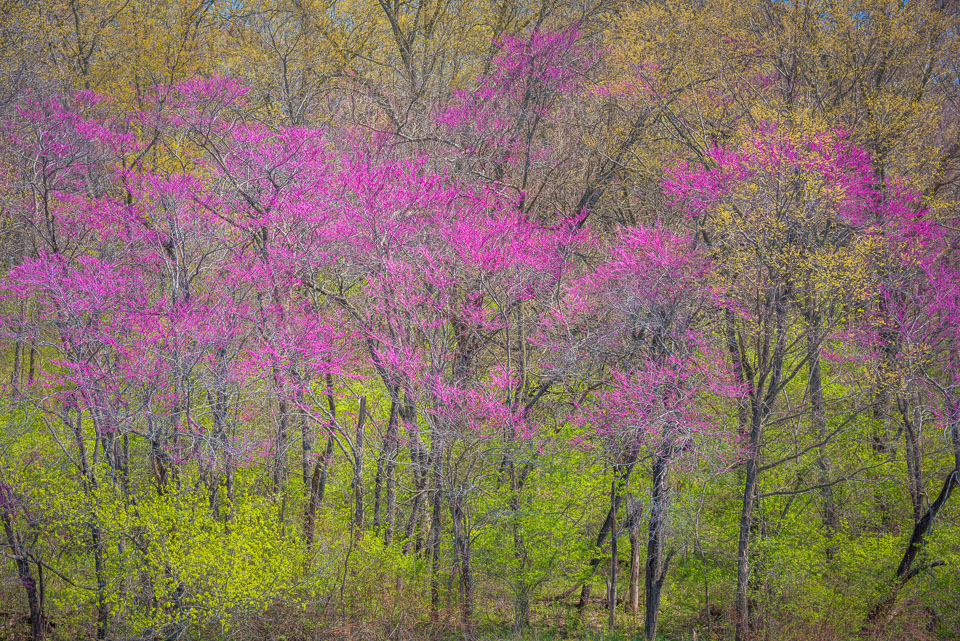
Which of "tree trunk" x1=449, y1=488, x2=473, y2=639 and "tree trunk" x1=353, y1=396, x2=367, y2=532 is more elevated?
"tree trunk" x1=353, y1=396, x2=367, y2=532

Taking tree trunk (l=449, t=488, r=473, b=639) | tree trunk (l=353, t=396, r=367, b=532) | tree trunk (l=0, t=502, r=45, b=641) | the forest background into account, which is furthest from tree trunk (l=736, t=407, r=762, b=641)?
tree trunk (l=0, t=502, r=45, b=641)

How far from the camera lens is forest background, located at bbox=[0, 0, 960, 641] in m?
12.8

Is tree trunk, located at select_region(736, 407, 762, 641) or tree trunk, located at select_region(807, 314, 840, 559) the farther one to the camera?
tree trunk, located at select_region(807, 314, 840, 559)

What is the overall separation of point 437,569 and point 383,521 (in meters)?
2.43

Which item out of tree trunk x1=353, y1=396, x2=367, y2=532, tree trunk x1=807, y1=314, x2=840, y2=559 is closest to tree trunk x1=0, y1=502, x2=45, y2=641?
tree trunk x1=353, y1=396, x2=367, y2=532

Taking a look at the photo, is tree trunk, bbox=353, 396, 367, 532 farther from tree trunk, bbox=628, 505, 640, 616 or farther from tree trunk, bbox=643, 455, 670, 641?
tree trunk, bbox=643, 455, 670, 641

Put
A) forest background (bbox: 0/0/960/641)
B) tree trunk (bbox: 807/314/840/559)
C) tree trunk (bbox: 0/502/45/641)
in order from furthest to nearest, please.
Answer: tree trunk (bbox: 807/314/840/559) → tree trunk (bbox: 0/502/45/641) → forest background (bbox: 0/0/960/641)

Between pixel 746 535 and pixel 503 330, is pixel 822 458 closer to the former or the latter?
pixel 746 535

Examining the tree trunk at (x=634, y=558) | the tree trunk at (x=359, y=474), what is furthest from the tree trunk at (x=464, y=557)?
the tree trunk at (x=634, y=558)

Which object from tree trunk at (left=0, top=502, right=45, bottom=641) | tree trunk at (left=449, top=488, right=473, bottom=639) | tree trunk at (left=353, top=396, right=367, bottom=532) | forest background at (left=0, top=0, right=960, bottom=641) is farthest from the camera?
tree trunk at (left=353, top=396, right=367, bottom=532)

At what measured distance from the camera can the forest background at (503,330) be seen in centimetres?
1277

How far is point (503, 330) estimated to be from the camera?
1666 cm

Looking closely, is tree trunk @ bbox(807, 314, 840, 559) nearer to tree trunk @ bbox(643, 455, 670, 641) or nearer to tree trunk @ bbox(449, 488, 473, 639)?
tree trunk @ bbox(643, 455, 670, 641)

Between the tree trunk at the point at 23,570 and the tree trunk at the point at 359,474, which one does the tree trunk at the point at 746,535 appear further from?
the tree trunk at the point at 23,570
